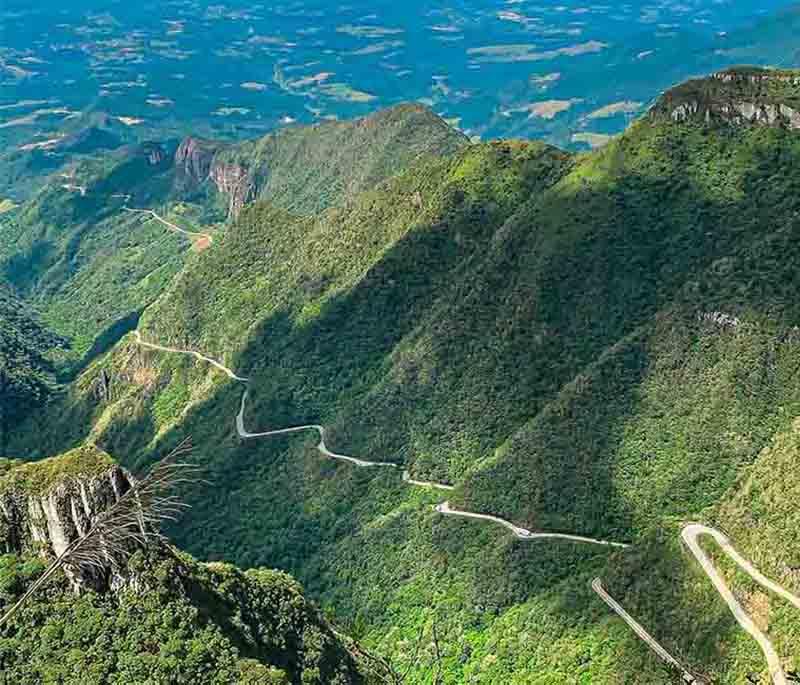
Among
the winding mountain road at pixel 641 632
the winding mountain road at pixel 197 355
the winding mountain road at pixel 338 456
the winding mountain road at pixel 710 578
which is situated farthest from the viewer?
the winding mountain road at pixel 197 355

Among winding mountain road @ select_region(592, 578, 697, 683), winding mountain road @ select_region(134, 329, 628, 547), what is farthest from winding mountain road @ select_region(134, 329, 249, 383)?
winding mountain road @ select_region(592, 578, 697, 683)

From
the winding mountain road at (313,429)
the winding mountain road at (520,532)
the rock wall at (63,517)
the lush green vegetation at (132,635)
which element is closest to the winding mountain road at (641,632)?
the winding mountain road at (520,532)

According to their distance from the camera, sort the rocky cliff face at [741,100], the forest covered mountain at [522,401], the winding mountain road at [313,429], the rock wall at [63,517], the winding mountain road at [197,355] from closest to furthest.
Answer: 1. the rock wall at [63,517]
2. the forest covered mountain at [522,401]
3. the rocky cliff face at [741,100]
4. the winding mountain road at [313,429]
5. the winding mountain road at [197,355]

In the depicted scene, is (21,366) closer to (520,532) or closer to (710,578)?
(520,532)

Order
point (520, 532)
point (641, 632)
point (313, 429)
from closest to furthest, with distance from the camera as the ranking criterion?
point (641, 632) → point (520, 532) → point (313, 429)

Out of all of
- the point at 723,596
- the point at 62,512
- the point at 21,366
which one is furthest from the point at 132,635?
the point at 21,366

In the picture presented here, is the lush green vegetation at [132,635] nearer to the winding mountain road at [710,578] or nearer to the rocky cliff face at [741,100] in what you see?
the winding mountain road at [710,578]

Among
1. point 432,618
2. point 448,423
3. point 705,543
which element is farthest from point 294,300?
point 705,543

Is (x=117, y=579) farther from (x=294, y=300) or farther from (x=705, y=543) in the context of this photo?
(x=294, y=300)
